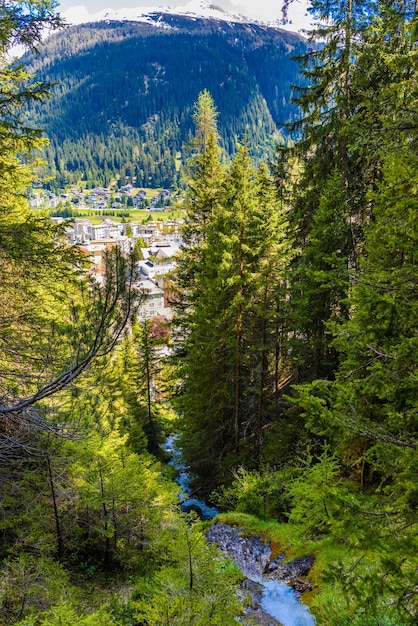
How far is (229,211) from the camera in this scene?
→ 11.8m

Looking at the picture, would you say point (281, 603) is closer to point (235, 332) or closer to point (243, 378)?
point (243, 378)

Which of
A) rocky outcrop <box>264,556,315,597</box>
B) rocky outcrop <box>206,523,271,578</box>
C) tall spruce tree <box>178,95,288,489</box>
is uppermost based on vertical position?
tall spruce tree <box>178,95,288,489</box>

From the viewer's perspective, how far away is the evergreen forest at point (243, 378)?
379 centimetres

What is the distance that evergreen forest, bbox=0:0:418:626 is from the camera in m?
3.79

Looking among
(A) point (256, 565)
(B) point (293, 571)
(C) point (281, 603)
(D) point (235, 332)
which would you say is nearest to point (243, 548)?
(A) point (256, 565)

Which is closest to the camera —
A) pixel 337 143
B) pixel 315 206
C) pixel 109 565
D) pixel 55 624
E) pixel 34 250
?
pixel 55 624

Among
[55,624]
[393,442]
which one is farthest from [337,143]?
[55,624]

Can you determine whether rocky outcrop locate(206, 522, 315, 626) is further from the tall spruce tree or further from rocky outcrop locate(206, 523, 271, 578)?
the tall spruce tree

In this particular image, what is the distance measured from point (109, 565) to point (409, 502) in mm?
7440

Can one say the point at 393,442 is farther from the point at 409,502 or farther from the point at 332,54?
the point at 332,54

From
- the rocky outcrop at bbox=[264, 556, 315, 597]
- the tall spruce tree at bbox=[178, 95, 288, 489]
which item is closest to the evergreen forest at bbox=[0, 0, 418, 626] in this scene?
the tall spruce tree at bbox=[178, 95, 288, 489]

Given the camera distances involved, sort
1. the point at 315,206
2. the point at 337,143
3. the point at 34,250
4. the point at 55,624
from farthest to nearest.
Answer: the point at 315,206 → the point at 337,143 → the point at 34,250 → the point at 55,624

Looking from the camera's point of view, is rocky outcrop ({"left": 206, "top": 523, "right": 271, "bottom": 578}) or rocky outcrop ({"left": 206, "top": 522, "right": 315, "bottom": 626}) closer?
rocky outcrop ({"left": 206, "top": 522, "right": 315, "bottom": 626})

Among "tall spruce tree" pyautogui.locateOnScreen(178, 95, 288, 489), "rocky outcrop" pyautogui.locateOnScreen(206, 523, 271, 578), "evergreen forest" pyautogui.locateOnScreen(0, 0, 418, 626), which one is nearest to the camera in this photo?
"evergreen forest" pyautogui.locateOnScreen(0, 0, 418, 626)
